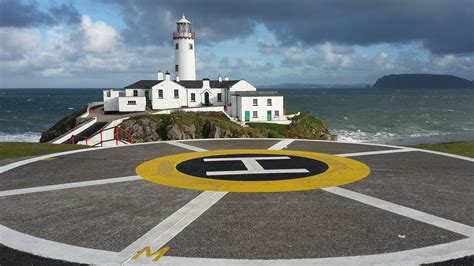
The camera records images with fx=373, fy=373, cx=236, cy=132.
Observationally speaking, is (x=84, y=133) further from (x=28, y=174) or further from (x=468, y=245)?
(x=468, y=245)

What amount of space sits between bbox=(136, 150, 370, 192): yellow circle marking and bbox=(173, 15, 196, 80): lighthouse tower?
173 feet

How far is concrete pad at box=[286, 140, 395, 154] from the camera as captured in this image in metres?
15.1

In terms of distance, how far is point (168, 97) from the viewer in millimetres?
53094

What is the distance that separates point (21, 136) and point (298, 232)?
6031 cm

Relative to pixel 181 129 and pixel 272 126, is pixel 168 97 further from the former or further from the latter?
pixel 272 126

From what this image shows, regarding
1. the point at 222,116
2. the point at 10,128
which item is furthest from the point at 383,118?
the point at 10,128

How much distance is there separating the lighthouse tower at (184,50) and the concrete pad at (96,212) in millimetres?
56040

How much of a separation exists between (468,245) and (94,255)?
5.68m

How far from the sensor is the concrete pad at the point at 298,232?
560 centimetres

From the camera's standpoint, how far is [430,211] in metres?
7.38

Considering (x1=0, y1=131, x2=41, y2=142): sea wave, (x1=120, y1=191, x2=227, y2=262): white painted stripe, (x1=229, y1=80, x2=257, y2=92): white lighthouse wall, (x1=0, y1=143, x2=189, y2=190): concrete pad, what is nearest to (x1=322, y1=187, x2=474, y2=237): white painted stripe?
(x1=120, y1=191, x2=227, y2=262): white painted stripe

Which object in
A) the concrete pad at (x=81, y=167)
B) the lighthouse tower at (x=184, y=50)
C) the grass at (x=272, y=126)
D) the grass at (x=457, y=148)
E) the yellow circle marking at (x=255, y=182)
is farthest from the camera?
the lighthouse tower at (x=184, y=50)

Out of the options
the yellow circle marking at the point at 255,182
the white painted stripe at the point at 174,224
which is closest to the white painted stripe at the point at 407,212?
the yellow circle marking at the point at 255,182

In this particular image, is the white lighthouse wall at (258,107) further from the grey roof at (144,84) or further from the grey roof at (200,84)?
the grey roof at (144,84)
